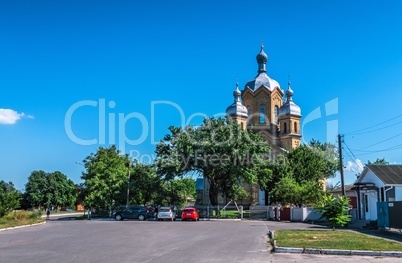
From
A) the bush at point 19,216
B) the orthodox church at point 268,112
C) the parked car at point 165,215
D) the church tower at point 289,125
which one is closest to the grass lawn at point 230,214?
the parked car at point 165,215

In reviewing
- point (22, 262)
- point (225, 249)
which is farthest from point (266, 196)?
point (22, 262)

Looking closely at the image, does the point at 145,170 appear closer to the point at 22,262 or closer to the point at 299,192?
the point at 299,192

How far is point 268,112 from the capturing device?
238 feet

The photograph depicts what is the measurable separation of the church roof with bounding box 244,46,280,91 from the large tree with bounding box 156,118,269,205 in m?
29.0

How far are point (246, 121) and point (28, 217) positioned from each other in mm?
41804

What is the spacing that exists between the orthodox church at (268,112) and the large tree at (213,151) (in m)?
21.9

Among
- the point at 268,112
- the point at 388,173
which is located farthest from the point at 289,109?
the point at 388,173

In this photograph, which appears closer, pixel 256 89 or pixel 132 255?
pixel 132 255

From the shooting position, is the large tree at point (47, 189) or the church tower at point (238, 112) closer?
the church tower at point (238, 112)

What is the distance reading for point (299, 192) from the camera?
44.9 m

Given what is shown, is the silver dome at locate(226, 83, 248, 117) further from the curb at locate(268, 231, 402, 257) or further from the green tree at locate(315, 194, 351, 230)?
the curb at locate(268, 231, 402, 257)

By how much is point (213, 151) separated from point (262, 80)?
111 feet

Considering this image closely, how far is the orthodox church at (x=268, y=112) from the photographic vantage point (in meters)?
69.6

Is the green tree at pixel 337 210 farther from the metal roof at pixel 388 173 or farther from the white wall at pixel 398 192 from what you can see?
the metal roof at pixel 388 173
